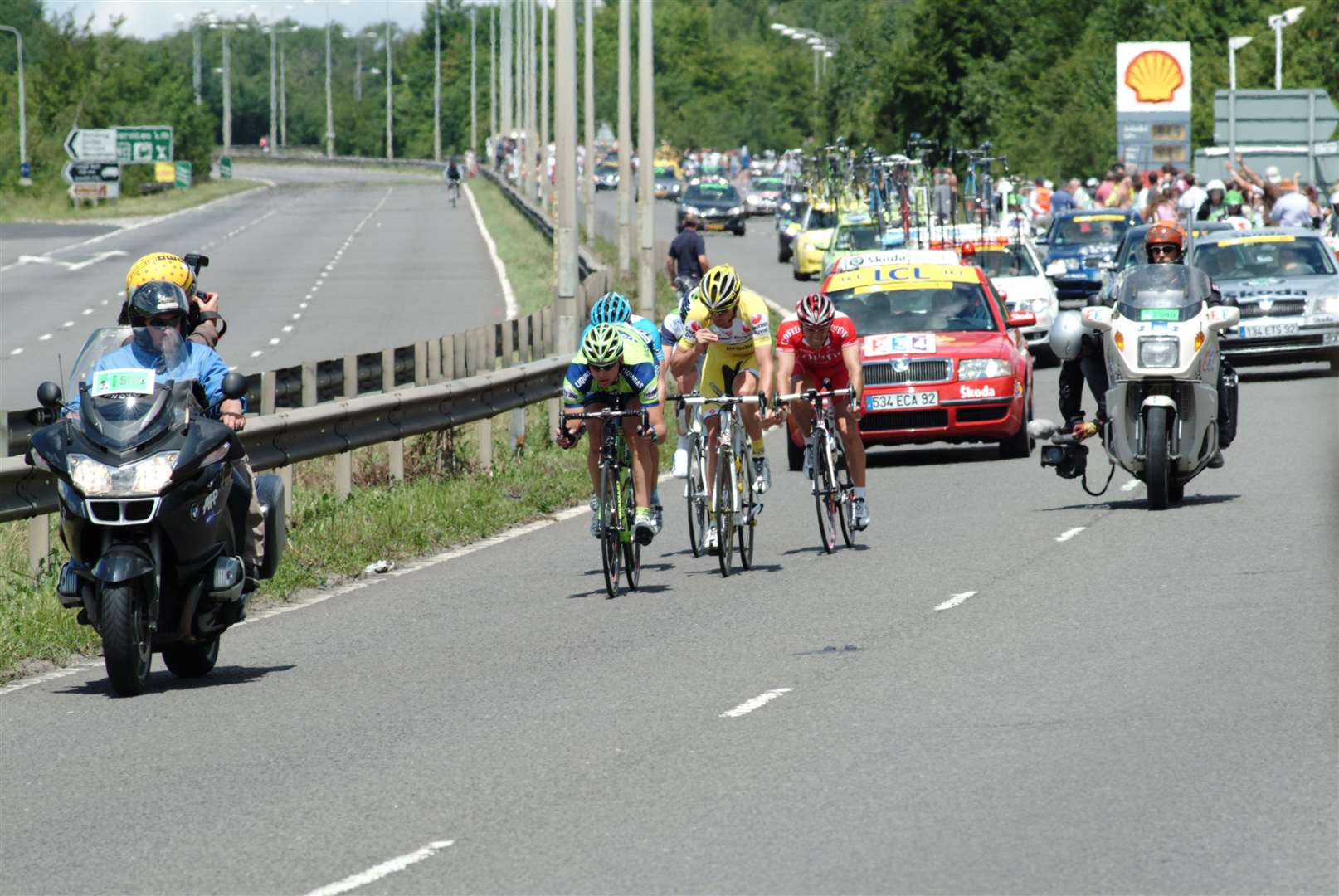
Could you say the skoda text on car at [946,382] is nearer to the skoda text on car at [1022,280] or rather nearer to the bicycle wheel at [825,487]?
the bicycle wheel at [825,487]

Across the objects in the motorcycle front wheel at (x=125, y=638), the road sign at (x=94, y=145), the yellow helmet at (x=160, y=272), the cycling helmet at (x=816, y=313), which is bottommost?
the motorcycle front wheel at (x=125, y=638)

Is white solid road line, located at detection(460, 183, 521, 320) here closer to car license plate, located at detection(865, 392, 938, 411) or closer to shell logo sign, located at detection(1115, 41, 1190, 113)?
car license plate, located at detection(865, 392, 938, 411)

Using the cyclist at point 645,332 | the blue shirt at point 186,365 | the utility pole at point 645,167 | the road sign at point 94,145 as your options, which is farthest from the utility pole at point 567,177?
the road sign at point 94,145

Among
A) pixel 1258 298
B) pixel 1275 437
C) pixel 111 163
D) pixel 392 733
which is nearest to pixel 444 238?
pixel 111 163

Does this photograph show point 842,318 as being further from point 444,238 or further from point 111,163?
point 111,163

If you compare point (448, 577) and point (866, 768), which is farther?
point (448, 577)

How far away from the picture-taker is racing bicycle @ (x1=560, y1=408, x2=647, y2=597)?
12992 millimetres

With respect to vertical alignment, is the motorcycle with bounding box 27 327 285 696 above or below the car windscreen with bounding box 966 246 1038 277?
below

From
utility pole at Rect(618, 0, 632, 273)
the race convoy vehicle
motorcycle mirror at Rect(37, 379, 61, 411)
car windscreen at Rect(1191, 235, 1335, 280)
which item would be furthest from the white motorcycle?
the race convoy vehicle

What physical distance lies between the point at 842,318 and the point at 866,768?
7073 millimetres

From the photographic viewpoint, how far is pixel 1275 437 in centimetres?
2042

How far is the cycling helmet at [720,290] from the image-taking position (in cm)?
1419

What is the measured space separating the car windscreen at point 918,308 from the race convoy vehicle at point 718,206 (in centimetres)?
5468

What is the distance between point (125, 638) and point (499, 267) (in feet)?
144
